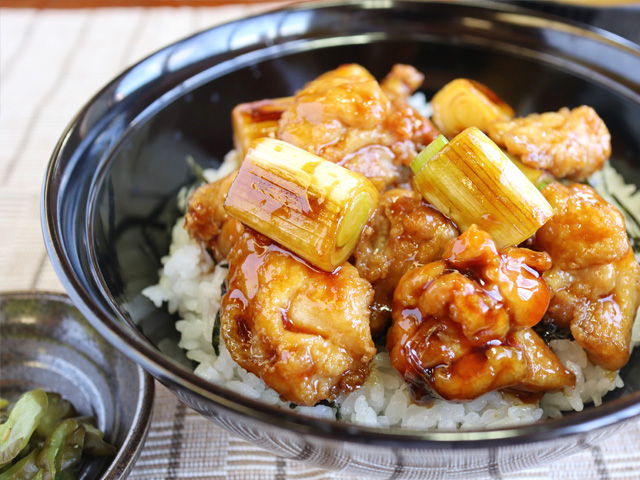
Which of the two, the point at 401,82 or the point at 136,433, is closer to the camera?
the point at 136,433

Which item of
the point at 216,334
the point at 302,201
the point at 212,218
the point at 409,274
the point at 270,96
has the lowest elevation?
the point at 216,334

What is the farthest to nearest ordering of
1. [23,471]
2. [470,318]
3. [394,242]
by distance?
[394,242] < [23,471] < [470,318]

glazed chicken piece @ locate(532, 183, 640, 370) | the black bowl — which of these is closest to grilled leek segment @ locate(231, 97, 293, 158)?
the black bowl

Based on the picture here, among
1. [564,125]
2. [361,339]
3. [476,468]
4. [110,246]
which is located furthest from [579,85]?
[110,246]

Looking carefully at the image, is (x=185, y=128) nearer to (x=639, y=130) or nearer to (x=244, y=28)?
(x=244, y=28)

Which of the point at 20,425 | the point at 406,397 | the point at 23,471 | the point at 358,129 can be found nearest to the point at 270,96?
the point at 358,129

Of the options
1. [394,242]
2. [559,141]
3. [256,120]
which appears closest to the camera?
[394,242]

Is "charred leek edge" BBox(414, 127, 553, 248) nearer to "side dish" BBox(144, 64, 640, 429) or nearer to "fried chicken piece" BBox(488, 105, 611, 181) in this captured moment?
"side dish" BBox(144, 64, 640, 429)

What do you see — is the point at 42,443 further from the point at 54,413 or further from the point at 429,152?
the point at 429,152
